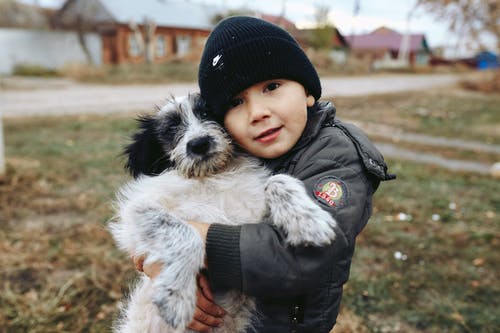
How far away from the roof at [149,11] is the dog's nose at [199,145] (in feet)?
113

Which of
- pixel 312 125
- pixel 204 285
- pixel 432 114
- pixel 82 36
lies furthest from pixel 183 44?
pixel 204 285

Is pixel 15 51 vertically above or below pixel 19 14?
below

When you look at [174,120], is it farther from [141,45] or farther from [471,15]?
[141,45]

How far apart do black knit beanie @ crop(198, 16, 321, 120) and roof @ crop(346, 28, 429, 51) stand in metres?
24.8

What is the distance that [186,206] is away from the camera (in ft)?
6.78

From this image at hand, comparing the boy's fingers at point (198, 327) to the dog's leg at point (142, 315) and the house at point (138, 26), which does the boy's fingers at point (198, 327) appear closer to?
the dog's leg at point (142, 315)

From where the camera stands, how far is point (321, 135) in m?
2.07

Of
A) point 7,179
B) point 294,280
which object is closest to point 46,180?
point 7,179

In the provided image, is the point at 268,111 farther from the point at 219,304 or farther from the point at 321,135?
the point at 219,304

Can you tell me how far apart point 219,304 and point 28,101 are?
15.4 metres

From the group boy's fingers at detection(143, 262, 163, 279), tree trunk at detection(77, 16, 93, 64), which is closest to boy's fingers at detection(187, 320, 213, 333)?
boy's fingers at detection(143, 262, 163, 279)

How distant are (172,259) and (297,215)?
52cm

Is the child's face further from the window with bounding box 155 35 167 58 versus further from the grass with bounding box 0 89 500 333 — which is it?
the window with bounding box 155 35 167 58

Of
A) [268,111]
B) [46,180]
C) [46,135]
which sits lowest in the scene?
[46,135]
